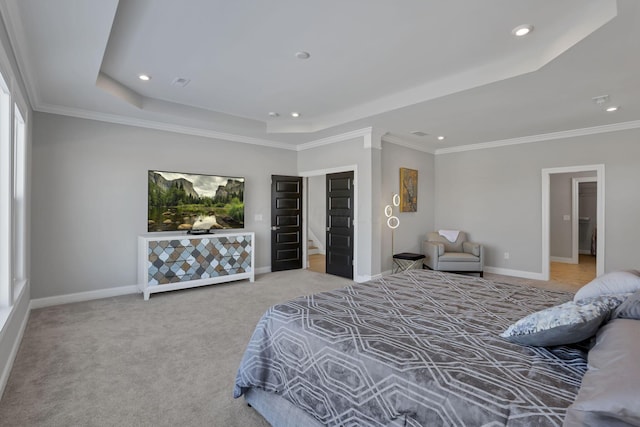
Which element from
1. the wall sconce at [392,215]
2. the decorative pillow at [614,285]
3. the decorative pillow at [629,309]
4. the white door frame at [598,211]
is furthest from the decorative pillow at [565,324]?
the white door frame at [598,211]

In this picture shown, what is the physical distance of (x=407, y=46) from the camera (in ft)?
9.47

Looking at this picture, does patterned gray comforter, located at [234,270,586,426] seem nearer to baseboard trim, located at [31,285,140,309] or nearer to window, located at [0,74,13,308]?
window, located at [0,74,13,308]

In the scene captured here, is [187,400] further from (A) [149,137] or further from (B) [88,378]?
(A) [149,137]

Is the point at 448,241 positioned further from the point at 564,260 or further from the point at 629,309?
the point at 629,309

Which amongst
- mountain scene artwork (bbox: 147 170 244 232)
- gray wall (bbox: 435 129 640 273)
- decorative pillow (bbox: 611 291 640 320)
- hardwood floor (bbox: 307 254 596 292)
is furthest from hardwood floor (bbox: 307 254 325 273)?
decorative pillow (bbox: 611 291 640 320)

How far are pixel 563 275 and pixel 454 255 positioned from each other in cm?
220

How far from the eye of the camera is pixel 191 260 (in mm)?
4750

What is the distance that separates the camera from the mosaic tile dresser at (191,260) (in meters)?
4.41

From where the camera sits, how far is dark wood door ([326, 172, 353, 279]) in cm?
562

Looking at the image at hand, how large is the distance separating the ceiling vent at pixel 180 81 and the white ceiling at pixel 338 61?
61 mm

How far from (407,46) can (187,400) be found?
328 centimetres

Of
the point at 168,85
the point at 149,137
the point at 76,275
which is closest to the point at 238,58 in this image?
the point at 168,85

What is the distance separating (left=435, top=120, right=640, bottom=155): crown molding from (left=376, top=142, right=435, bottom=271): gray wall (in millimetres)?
606

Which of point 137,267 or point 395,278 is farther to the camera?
point 137,267
